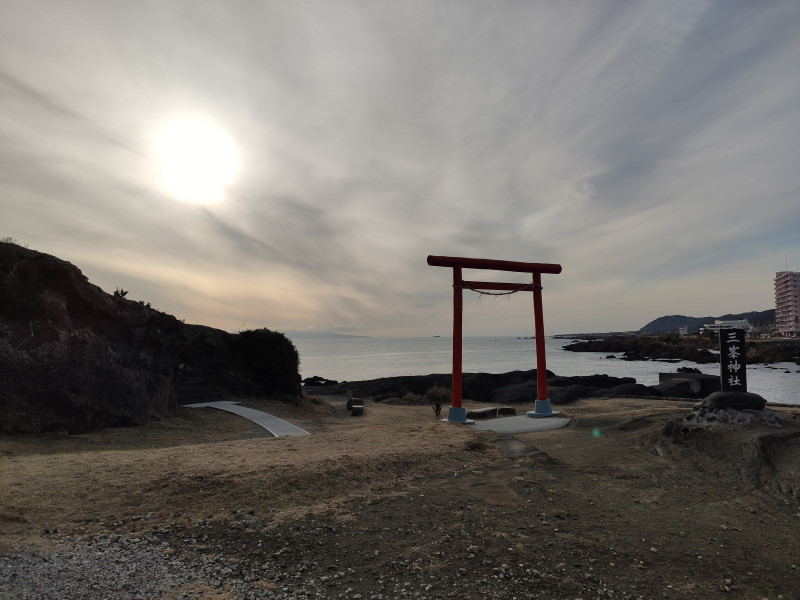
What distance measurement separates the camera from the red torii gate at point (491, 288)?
1435 cm

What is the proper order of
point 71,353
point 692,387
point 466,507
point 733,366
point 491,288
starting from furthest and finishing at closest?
point 692,387
point 491,288
point 71,353
point 733,366
point 466,507

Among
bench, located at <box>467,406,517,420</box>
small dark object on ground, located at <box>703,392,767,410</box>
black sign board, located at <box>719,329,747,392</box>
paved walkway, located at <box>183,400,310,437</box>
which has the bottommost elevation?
paved walkway, located at <box>183,400,310,437</box>

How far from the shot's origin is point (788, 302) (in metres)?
112

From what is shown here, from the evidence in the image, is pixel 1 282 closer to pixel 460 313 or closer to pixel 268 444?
pixel 268 444

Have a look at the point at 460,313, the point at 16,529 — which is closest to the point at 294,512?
the point at 16,529

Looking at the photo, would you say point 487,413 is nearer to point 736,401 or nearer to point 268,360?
point 736,401

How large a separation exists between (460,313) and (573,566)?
9878 mm

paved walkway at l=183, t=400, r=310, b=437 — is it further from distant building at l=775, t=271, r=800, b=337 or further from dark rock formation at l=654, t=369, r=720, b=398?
distant building at l=775, t=271, r=800, b=337

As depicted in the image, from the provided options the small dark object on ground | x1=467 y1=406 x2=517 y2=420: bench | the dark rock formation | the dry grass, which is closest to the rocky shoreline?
the dark rock formation

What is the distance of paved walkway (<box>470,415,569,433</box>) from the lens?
1294 cm

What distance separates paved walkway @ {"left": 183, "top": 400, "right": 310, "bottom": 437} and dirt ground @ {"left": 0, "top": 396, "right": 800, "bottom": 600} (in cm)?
397

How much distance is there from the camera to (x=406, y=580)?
4.82 meters

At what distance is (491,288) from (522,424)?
462 cm

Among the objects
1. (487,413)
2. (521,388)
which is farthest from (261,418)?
(521,388)
